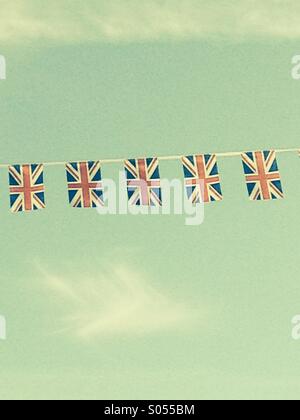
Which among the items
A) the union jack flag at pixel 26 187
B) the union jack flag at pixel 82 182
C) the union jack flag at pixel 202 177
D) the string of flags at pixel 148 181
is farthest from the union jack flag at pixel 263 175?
the union jack flag at pixel 26 187

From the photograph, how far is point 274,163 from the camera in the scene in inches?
329

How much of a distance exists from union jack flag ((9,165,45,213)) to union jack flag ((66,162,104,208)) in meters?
0.26

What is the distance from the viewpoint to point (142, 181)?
8.41 meters

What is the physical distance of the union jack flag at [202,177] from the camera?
838 centimetres

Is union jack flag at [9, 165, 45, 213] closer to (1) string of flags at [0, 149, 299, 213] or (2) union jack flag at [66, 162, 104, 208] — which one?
(1) string of flags at [0, 149, 299, 213]

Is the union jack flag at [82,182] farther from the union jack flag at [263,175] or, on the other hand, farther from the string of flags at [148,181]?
the union jack flag at [263,175]

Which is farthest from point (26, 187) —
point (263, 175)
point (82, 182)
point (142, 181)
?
point (263, 175)

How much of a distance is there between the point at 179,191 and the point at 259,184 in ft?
2.21

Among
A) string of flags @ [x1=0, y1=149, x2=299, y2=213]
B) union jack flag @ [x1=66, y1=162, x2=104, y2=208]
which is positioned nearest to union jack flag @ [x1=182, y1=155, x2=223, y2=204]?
string of flags @ [x1=0, y1=149, x2=299, y2=213]

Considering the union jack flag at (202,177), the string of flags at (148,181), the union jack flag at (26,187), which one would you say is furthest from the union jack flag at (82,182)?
the union jack flag at (202,177)

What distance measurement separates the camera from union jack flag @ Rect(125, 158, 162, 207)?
8414mm

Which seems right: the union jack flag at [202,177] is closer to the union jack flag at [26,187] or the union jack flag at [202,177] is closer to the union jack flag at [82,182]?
the union jack flag at [82,182]

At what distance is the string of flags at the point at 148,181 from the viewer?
838 cm
